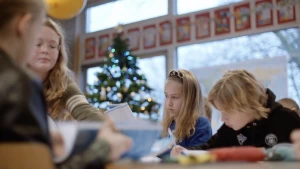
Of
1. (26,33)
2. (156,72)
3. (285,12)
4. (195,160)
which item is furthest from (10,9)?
(156,72)

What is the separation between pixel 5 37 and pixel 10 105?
172 millimetres

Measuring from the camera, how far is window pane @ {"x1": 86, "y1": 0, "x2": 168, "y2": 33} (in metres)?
5.73

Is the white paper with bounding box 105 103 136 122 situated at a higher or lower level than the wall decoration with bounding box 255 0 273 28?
lower

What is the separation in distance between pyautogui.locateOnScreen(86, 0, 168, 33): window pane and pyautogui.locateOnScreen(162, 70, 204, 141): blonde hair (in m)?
3.35

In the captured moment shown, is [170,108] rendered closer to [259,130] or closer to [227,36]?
[259,130]

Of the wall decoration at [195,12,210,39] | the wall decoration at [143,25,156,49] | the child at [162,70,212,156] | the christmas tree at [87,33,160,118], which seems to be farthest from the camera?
the wall decoration at [143,25,156,49]

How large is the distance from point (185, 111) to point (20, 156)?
1.65 m

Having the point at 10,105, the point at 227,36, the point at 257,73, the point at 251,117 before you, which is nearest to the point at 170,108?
the point at 251,117

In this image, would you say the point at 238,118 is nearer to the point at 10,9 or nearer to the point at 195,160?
the point at 195,160

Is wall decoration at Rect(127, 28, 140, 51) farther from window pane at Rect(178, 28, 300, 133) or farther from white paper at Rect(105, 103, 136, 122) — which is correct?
white paper at Rect(105, 103, 136, 122)

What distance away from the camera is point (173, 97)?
92.4 inches

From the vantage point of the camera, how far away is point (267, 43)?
4.69 meters

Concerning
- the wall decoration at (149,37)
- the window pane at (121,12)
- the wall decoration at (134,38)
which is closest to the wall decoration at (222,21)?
the window pane at (121,12)

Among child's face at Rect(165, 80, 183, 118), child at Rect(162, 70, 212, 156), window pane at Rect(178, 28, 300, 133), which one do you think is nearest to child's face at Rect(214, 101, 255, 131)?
child at Rect(162, 70, 212, 156)
